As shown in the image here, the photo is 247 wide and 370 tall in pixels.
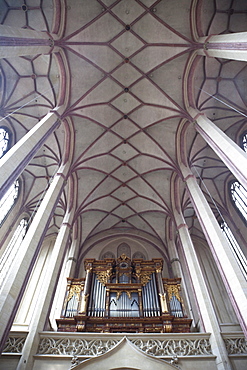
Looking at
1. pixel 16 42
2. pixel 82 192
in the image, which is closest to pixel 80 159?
pixel 82 192

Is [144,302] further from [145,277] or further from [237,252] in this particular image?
[237,252]

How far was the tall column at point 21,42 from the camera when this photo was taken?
6.94 m

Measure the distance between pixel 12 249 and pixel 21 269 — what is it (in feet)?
23.3

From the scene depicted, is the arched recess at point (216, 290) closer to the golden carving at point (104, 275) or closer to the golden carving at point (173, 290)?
the golden carving at point (173, 290)

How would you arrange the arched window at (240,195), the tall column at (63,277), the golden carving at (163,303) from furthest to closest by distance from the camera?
the arched window at (240,195) → the tall column at (63,277) → the golden carving at (163,303)

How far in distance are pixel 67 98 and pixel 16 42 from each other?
546 cm

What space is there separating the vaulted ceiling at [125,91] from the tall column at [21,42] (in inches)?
69.7

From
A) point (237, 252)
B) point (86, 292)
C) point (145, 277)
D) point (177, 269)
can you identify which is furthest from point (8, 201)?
point (237, 252)

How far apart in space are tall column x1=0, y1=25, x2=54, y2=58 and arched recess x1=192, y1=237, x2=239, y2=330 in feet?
50.3

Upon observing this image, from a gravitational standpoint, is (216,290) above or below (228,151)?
below

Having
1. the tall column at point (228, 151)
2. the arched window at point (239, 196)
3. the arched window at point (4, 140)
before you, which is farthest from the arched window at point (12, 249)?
the arched window at point (239, 196)

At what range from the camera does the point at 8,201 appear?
558 inches

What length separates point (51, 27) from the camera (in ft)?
36.7

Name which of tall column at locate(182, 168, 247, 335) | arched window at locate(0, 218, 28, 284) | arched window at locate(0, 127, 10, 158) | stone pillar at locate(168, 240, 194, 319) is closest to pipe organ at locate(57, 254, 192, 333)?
stone pillar at locate(168, 240, 194, 319)
